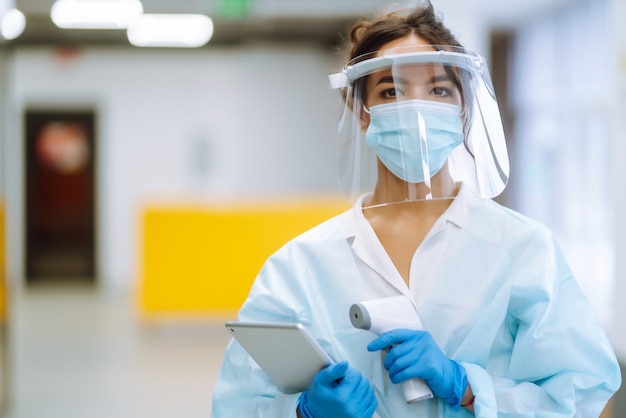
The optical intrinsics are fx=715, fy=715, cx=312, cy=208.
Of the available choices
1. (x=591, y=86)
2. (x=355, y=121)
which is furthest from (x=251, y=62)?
(x=355, y=121)

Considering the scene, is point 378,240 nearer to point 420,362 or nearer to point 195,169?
point 420,362

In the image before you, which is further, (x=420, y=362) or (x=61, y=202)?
(x=61, y=202)

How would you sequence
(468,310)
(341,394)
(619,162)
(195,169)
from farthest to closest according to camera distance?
(195,169), (619,162), (468,310), (341,394)

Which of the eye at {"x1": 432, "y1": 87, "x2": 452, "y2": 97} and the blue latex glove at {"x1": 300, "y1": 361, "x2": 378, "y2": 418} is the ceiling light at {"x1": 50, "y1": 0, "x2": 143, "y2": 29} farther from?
the blue latex glove at {"x1": 300, "y1": 361, "x2": 378, "y2": 418}

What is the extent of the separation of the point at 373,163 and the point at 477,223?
0.76ft

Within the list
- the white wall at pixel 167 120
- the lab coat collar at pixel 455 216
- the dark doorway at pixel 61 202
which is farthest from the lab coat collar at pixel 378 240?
the dark doorway at pixel 61 202

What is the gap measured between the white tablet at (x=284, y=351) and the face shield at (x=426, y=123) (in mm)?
357

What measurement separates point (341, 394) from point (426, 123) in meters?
0.51

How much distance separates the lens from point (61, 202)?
10281mm

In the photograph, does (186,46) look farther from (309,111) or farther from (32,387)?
(32,387)

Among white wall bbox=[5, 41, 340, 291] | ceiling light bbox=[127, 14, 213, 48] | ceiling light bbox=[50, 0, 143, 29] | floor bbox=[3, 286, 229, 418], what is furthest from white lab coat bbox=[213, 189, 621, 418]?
white wall bbox=[5, 41, 340, 291]

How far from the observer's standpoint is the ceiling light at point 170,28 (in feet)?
24.6

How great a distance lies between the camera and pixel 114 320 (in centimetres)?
719

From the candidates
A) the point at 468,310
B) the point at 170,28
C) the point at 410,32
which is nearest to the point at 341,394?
the point at 468,310
